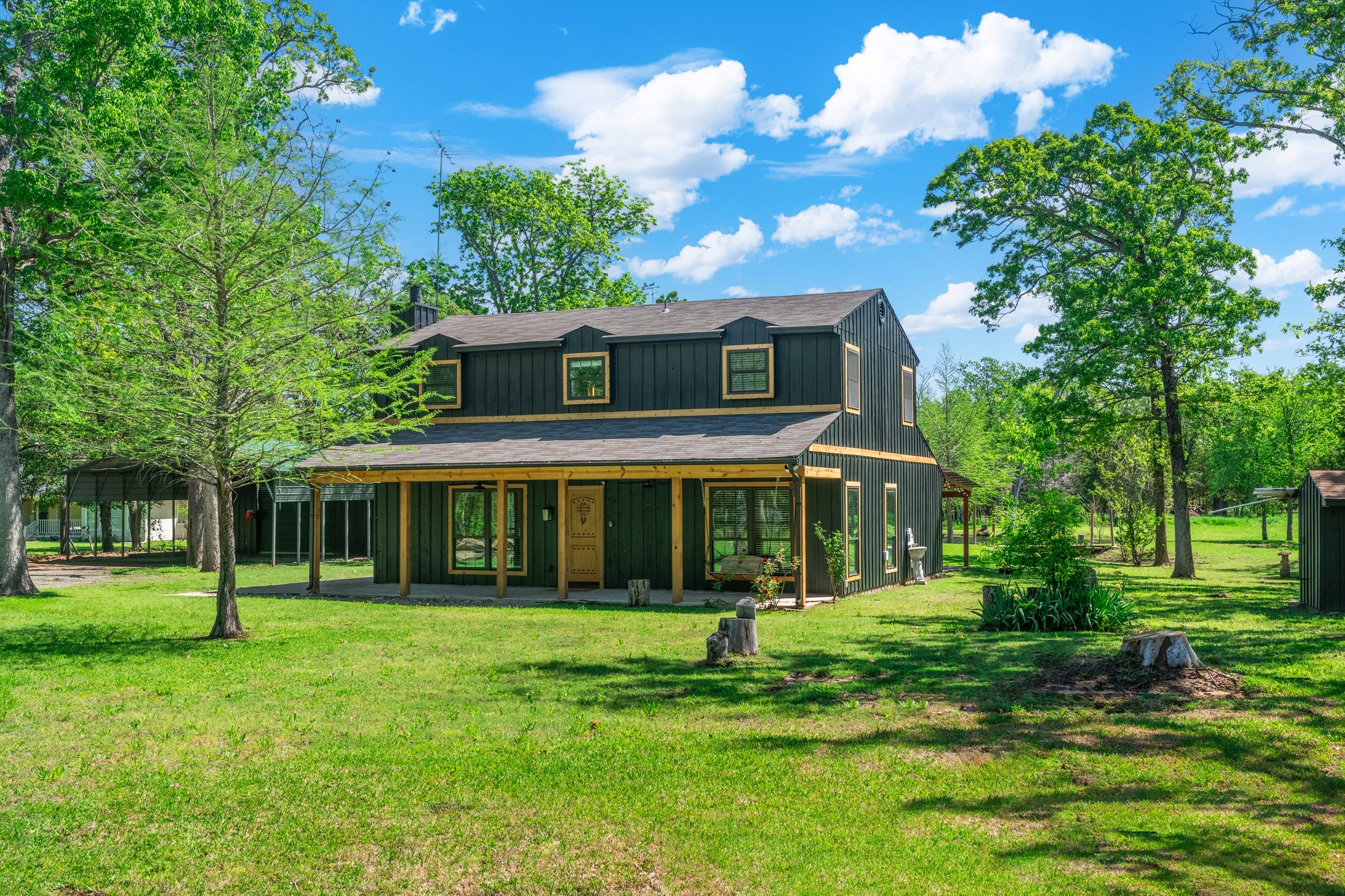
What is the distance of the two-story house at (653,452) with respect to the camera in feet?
57.1

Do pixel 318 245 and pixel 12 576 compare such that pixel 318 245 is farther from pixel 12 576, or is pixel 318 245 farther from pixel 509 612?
pixel 12 576

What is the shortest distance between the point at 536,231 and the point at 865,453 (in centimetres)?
2562

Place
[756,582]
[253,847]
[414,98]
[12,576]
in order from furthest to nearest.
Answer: [414,98] < [12,576] < [756,582] < [253,847]

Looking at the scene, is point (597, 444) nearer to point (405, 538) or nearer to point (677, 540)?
point (677, 540)

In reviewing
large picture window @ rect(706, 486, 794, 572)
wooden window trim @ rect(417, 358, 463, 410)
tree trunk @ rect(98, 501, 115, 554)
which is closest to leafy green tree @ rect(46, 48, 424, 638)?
large picture window @ rect(706, 486, 794, 572)

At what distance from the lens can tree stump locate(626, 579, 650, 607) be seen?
1623cm

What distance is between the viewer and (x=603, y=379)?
2028 centimetres

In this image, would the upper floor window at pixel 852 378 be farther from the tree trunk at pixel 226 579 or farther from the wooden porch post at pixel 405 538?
the tree trunk at pixel 226 579

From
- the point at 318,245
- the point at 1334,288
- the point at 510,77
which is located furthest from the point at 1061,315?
the point at 318,245

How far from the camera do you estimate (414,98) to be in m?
22.7

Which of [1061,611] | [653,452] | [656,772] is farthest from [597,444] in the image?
[656,772]

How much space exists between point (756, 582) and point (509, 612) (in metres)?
4.22

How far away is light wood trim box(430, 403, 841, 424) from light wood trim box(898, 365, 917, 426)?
4.35 meters

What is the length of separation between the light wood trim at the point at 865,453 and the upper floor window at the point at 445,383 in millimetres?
9016
